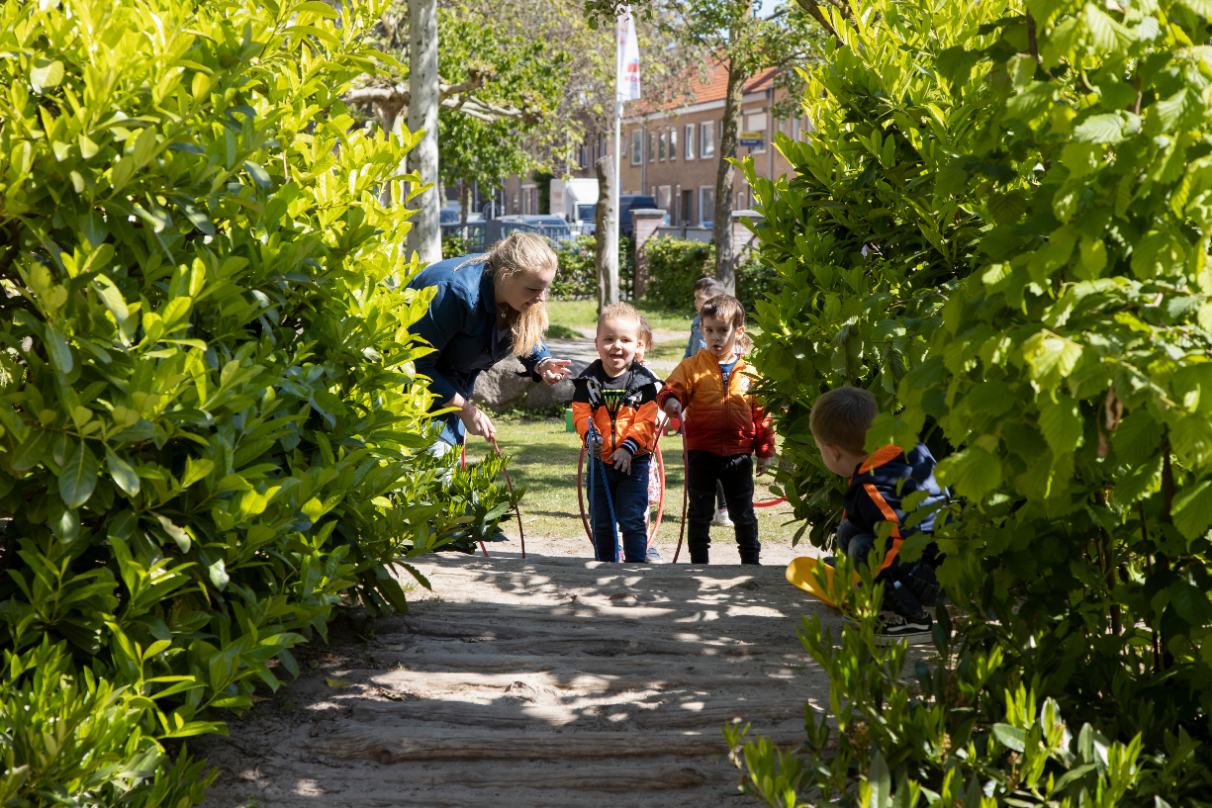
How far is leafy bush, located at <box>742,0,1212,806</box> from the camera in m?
1.70

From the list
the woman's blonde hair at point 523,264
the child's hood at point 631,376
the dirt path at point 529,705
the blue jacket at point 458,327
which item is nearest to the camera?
the dirt path at point 529,705

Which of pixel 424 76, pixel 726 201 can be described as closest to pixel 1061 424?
pixel 424 76

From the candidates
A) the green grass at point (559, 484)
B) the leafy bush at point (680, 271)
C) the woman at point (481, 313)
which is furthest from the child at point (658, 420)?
the leafy bush at point (680, 271)

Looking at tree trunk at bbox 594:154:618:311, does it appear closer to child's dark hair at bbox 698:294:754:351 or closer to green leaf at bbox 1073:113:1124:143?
child's dark hair at bbox 698:294:754:351

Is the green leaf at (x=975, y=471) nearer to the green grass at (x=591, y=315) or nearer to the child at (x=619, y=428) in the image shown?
the child at (x=619, y=428)

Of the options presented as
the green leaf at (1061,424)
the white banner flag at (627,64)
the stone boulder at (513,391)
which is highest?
the white banner flag at (627,64)

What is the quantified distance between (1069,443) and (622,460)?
414 centimetres

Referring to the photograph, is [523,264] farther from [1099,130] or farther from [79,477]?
[1099,130]

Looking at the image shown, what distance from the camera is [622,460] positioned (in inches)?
227

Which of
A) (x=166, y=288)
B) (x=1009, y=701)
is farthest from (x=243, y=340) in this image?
(x=1009, y=701)

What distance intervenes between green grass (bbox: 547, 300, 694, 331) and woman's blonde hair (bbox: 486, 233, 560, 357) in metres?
16.0

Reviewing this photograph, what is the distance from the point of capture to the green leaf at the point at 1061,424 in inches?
65.9

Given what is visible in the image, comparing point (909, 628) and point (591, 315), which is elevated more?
point (591, 315)

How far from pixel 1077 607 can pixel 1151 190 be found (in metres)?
1.03
